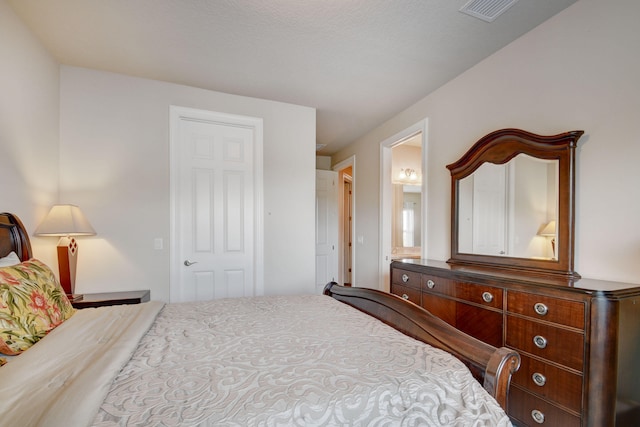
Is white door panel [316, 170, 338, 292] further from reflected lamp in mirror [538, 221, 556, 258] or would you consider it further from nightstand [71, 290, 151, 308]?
reflected lamp in mirror [538, 221, 556, 258]

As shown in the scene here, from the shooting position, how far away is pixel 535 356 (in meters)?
1.54

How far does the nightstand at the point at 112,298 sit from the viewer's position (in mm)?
2178

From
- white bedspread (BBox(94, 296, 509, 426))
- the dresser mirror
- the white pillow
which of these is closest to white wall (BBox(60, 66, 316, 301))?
the white pillow

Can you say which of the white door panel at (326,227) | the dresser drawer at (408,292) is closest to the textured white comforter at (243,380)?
the dresser drawer at (408,292)

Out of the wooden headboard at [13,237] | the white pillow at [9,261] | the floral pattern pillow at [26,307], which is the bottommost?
the floral pattern pillow at [26,307]

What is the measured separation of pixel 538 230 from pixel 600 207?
0.35 metres

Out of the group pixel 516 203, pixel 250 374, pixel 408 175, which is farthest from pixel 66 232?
pixel 408 175

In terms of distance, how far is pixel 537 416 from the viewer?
1.54 metres

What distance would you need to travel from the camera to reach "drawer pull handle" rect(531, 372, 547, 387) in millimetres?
1505

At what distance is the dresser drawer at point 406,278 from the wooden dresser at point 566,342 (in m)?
0.52

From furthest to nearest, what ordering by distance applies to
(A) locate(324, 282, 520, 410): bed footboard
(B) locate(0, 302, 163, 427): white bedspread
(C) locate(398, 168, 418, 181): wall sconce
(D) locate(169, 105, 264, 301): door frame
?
1. (C) locate(398, 168, 418, 181): wall sconce
2. (D) locate(169, 105, 264, 301): door frame
3. (A) locate(324, 282, 520, 410): bed footboard
4. (B) locate(0, 302, 163, 427): white bedspread

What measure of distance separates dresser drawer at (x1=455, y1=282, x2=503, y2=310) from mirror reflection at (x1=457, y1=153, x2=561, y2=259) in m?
0.45

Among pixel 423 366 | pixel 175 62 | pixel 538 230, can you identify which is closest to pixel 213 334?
pixel 423 366

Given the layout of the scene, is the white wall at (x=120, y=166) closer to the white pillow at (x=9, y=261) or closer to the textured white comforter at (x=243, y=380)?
the white pillow at (x=9, y=261)
